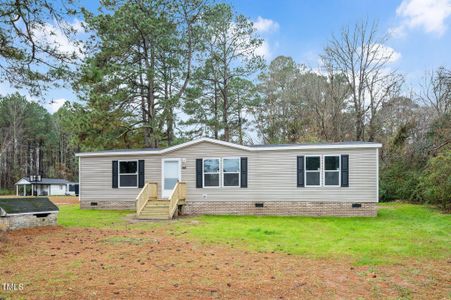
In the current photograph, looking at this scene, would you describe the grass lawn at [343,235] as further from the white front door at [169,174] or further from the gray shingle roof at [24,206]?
the gray shingle roof at [24,206]

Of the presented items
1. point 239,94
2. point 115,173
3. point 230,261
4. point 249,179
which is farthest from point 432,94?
point 230,261

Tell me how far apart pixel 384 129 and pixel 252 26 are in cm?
1173

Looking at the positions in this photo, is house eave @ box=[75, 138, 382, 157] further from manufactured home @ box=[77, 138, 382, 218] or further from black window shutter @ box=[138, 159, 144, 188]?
black window shutter @ box=[138, 159, 144, 188]

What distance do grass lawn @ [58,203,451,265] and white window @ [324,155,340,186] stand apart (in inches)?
62.4

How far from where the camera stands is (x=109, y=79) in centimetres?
1970

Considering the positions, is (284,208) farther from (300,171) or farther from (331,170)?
(331,170)

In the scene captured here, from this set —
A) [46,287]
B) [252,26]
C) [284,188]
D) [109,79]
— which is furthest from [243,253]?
[252,26]

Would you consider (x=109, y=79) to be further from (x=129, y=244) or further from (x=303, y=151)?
(x=129, y=244)

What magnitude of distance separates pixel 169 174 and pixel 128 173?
221 cm

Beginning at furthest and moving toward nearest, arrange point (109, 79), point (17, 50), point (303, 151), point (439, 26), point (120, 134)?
point (120, 134)
point (109, 79)
point (439, 26)
point (303, 151)
point (17, 50)

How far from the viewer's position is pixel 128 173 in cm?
1648

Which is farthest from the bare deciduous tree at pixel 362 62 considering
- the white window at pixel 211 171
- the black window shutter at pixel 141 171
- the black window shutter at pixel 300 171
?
the black window shutter at pixel 141 171

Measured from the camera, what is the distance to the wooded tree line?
1930 cm

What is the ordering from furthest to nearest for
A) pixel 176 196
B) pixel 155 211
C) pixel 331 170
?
pixel 176 196 < pixel 331 170 < pixel 155 211
